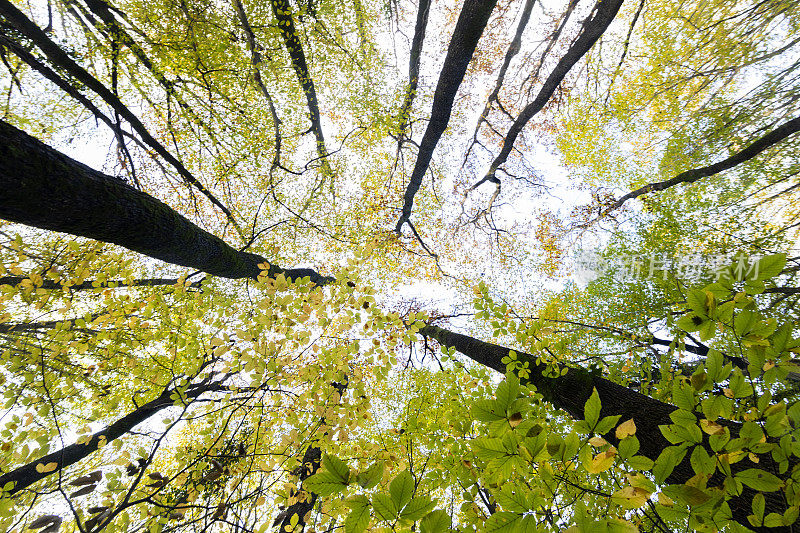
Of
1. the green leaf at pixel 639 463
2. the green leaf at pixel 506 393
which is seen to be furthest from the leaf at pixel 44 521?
the green leaf at pixel 639 463

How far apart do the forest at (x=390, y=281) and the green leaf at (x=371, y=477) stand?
0.05 feet

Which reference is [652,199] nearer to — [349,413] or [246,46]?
[349,413]

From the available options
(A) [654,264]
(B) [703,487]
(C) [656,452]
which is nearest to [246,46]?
(B) [703,487]

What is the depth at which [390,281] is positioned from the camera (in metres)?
9.66

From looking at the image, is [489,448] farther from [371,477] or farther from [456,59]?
[456,59]

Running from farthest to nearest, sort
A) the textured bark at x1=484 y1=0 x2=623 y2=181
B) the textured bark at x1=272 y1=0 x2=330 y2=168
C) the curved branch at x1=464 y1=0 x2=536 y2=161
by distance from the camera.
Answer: the curved branch at x1=464 y1=0 x2=536 y2=161 → the textured bark at x1=272 y1=0 x2=330 y2=168 → the textured bark at x1=484 y1=0 x2=623 y2=181

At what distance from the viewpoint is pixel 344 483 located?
1.16 metres

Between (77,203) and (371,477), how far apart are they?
3158 mm

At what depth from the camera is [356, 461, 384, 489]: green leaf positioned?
122 cm

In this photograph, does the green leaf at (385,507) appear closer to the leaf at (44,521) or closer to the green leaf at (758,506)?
the green leaf at (758,506)

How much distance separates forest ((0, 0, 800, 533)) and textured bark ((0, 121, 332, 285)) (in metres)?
0.02

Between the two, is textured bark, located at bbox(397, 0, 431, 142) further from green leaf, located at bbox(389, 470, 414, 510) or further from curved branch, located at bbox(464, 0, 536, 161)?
green leaf, located at bbox(389, 470, 414, 510)

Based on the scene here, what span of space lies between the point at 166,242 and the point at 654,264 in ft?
31.8

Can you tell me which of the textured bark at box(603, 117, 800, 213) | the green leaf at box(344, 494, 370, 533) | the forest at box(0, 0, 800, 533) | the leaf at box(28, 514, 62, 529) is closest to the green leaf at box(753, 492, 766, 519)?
the forest at box(0, 0, 800, 533)
